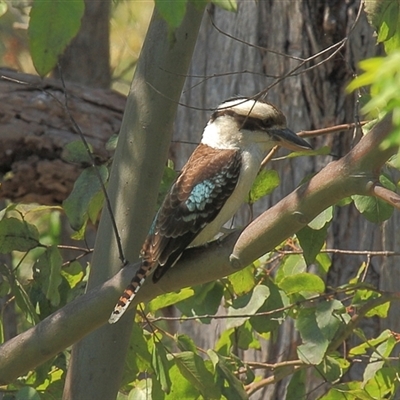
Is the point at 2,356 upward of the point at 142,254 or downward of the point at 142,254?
downward

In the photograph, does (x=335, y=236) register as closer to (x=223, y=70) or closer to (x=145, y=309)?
(x=223, y=70)

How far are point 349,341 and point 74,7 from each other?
11.0ft

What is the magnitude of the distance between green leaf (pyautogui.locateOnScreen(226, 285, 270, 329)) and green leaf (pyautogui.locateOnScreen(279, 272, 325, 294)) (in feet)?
0.33

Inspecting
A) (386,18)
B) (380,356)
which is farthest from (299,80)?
(386,18)

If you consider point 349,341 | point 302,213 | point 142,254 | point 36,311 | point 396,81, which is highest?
point 396,81

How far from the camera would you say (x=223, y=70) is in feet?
15.9

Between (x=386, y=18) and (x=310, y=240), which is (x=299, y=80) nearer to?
(x=310, y=240)

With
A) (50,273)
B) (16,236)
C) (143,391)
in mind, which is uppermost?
(16,236)

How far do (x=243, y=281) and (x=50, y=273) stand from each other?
29.2 inches

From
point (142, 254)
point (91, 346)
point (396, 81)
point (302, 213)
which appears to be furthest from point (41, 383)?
point (396, 81)

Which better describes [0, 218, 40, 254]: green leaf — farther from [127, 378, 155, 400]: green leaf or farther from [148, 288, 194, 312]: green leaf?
[127, 378, 155, 400]: green leaf

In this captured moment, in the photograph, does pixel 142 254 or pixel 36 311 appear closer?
pixel 142 254

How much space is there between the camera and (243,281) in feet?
11.7

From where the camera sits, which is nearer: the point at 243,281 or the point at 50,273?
the point at 50,273
